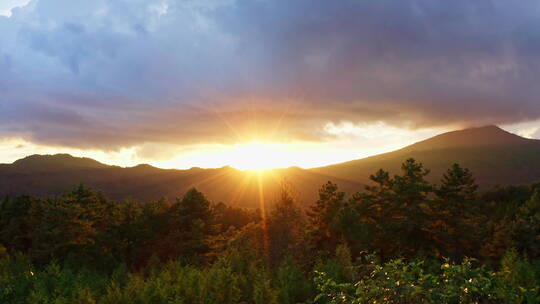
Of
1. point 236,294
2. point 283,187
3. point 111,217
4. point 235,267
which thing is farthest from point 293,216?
point 111,217

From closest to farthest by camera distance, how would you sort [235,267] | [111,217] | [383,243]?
[235,267], [383,243], [111,217]

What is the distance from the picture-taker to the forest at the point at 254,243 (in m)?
20.7

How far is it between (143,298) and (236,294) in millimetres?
4002

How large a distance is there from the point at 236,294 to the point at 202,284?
1637 mm

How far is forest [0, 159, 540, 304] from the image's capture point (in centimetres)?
2069

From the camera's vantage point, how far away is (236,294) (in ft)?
63.4

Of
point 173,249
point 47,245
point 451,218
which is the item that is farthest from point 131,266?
point 451,218

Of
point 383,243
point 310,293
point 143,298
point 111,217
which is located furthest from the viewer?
point 111,217

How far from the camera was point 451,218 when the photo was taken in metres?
33.3

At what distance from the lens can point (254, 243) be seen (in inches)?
1334

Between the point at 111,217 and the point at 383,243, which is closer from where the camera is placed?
the point at 383,243

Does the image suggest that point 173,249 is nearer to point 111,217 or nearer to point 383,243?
point 111,217

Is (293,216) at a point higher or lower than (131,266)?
higher

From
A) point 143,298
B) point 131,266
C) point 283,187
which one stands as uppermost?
point 283,187
